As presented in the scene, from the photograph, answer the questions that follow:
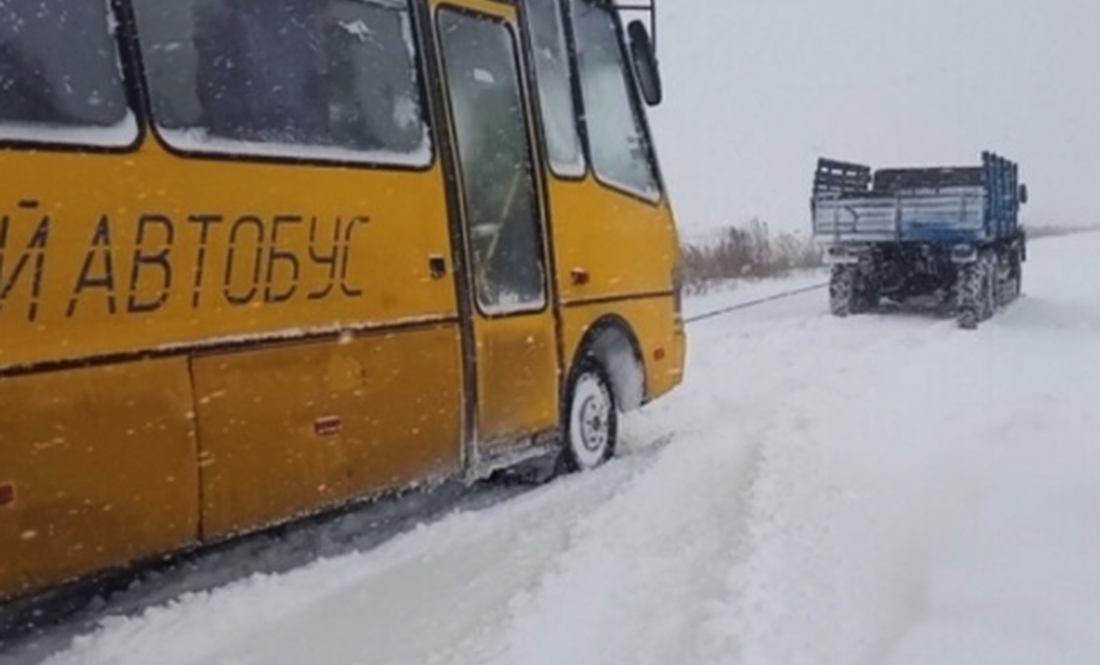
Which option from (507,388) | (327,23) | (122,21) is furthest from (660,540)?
(122,21)

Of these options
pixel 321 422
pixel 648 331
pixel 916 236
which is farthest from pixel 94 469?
Result: pixel 916 236

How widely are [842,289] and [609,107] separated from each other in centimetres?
957

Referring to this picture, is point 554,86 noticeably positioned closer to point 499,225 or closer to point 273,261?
point 499,225

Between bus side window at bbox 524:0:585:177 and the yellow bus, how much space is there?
2 cm

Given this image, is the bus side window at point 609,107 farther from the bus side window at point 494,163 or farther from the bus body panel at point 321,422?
the bus body panel at point 321,422

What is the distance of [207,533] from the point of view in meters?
4.26

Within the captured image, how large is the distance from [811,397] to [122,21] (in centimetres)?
610

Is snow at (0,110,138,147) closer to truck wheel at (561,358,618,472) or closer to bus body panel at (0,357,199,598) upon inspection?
bus body panel at (0,357,199,598)

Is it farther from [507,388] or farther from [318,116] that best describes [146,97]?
[507,388]

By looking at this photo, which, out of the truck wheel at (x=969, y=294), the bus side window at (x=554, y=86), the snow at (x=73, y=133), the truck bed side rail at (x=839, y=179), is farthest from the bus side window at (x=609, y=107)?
the truck bed side rail at (x=839, y=179)

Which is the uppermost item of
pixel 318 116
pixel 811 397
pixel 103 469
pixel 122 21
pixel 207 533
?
pixel 122 21

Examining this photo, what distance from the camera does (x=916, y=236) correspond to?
1554 centimetres

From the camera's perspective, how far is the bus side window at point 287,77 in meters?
4.13

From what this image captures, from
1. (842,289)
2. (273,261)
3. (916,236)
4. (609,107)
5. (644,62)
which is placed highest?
(644,62)
